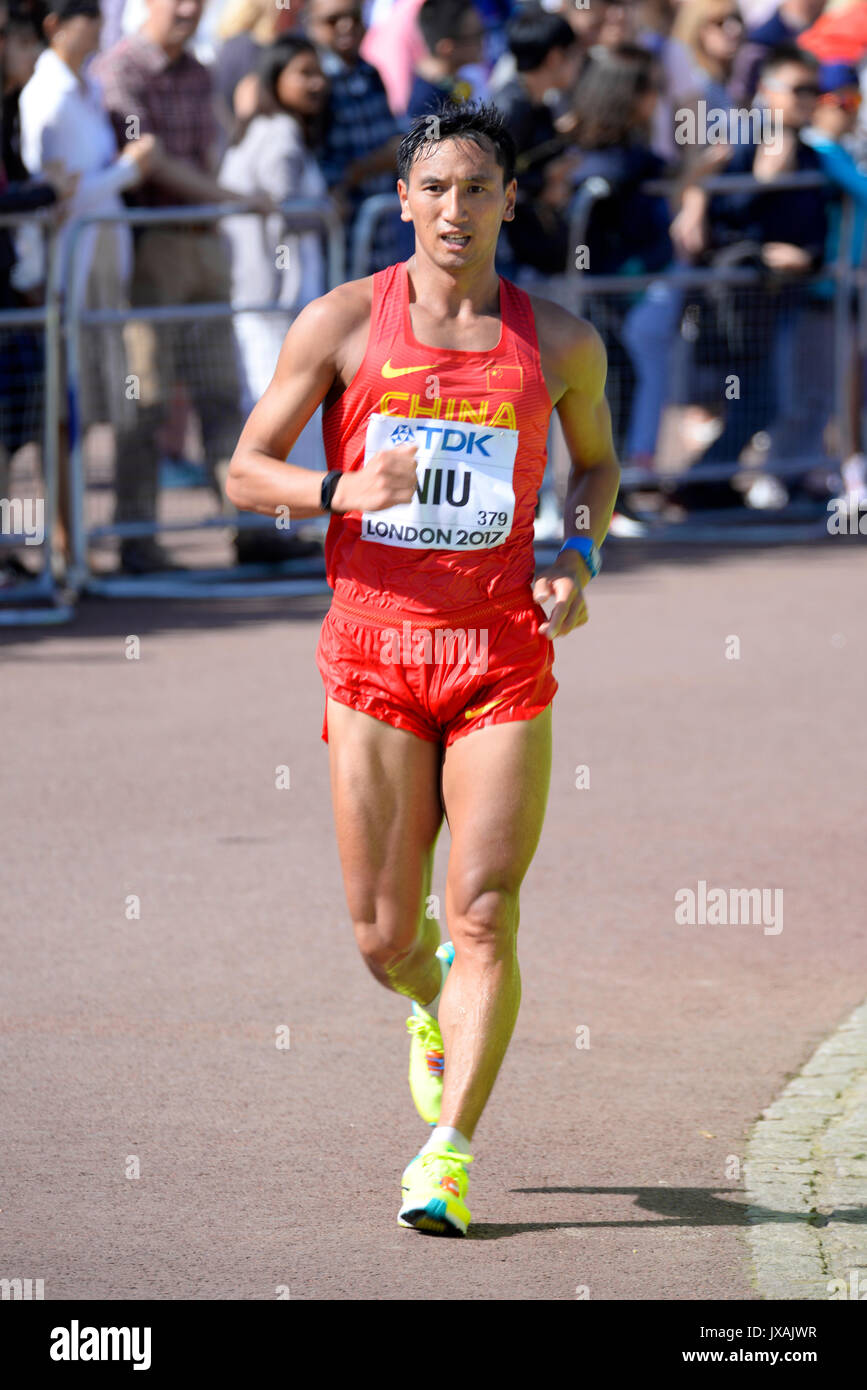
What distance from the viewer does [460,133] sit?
15.1ft

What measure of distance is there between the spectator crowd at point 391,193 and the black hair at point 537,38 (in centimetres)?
2

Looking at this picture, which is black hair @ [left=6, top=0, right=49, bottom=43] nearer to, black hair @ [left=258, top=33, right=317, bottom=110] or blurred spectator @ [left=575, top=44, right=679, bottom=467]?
black hair @ [left=258, top=33, right=317, bottom=110]

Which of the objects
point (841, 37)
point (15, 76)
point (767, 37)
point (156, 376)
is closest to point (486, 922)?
point (156, 376)

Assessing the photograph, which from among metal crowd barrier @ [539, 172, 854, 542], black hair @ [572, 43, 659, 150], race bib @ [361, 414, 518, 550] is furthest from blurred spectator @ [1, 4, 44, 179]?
race bib @ [361, 414, 518, 550]

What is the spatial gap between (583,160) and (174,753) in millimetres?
5942

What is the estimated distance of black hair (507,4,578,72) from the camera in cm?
1271

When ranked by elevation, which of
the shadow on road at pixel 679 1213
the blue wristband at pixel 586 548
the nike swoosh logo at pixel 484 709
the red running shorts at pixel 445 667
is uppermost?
the blue wristband at pixel 586 548

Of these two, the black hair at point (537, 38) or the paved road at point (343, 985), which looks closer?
the paved road at point (343, 985)

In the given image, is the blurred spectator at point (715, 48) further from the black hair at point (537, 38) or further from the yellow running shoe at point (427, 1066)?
the yellow running shoe at point (427, 1066)

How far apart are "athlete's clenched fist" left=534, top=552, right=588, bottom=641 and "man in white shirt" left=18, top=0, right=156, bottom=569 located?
706cm

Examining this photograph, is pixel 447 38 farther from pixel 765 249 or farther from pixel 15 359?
pixel 15 359

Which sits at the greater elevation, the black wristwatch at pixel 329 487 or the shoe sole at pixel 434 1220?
the black wristwatch at pixel 329 487

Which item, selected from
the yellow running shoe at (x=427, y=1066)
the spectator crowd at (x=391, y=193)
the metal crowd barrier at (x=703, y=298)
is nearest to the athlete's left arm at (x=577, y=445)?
the yellow running shoe at (x=427, y=1066)

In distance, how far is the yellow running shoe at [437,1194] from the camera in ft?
14.9
